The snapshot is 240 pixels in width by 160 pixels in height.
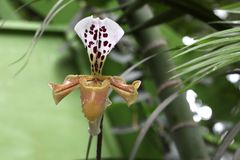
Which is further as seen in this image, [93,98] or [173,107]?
[173,107]

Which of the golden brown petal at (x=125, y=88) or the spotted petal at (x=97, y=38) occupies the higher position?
the spotted petal at (x=97, y=38)

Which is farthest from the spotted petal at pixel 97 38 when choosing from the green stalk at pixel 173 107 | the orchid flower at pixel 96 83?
the green stalk at pixel 173 107

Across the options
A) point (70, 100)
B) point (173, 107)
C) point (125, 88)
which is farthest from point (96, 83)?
point (70, 100)

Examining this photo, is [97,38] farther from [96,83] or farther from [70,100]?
[70,100]

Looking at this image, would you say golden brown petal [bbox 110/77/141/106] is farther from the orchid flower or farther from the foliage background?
the foliage background

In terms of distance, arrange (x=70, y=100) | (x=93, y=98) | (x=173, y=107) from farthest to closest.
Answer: (x=70, y=100)
(x=173, y=107)
(x=93, y=98)

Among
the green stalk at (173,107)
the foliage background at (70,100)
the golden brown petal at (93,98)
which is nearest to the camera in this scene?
the golden brown petal at (93,98)

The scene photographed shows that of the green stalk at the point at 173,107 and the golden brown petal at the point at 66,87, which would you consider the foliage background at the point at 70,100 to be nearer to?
the green stalk at the point at 173,107

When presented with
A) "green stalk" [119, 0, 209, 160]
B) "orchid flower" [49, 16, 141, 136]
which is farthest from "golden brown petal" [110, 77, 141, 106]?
"green stalk" [119, 0, 209, 160]
